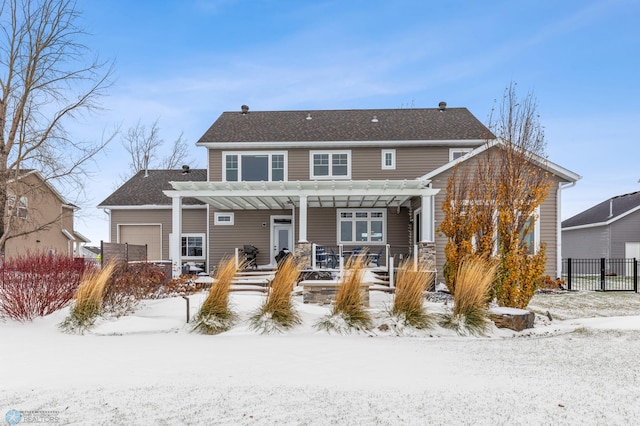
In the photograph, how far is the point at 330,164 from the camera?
1658 centimetres

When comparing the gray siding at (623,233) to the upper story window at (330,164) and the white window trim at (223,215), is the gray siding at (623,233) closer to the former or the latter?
the upper story window at (330,164)

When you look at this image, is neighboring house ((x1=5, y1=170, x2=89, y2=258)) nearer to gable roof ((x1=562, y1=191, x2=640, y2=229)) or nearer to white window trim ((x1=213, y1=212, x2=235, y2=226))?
white window trim ((x1=213, y1=212, x2=235, y2=226))

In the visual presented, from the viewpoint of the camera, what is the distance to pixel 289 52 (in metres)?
17.2

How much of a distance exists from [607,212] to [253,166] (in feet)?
65.7

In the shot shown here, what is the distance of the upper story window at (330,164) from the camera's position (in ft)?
54.2

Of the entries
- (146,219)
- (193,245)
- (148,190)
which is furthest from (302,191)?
(148,190)

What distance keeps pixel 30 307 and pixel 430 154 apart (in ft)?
45.9

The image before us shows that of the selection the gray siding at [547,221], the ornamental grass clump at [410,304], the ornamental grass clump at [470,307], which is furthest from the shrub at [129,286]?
the gray siding at [547,221]

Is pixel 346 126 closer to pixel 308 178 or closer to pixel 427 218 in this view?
pixel 308 178

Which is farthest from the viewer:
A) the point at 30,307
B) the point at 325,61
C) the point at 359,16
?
the point at 325,61

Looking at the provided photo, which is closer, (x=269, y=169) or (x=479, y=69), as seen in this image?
(x=479, y=69)

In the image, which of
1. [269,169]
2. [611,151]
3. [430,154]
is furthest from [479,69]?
[269,169]

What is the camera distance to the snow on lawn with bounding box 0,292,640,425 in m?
3.38

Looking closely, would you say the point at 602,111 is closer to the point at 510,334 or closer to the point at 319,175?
the point at 319,175
